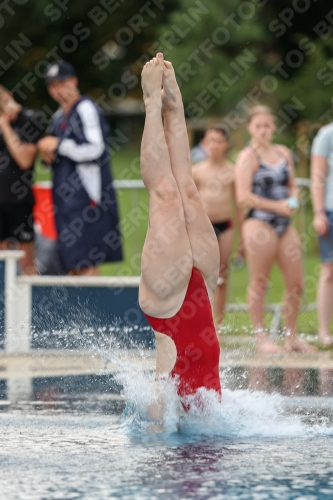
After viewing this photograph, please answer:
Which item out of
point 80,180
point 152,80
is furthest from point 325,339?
point 152,80

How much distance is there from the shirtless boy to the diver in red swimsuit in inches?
175

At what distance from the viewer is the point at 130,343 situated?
8.05 meters

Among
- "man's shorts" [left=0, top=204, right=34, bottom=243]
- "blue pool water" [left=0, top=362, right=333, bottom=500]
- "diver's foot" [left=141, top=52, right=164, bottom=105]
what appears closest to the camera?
"blue pool water" [left=0, top=362, right=333, bottom=500]

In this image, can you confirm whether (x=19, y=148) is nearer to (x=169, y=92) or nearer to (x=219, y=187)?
(x=219, y=187)

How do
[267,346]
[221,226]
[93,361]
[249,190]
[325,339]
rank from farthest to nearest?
[221,226] < [249,190] < [325,339] < [267,346] < [93,361]

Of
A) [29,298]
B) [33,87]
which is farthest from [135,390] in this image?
[33,87]

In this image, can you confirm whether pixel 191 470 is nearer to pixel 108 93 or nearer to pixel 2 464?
pixel 2 464

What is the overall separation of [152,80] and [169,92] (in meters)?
0.10

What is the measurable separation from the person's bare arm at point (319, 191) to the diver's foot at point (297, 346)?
923 mm

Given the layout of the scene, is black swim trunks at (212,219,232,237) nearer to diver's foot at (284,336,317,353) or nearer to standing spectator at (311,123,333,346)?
standing spectator at (311,123,333,346)

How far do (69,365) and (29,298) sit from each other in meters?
1.33

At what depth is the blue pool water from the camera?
3.69m

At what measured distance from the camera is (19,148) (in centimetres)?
950

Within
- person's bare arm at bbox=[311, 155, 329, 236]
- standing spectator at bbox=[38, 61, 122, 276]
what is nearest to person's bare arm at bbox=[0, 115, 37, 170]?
standing spectator at bbox=[38, 61, 122, 276]
